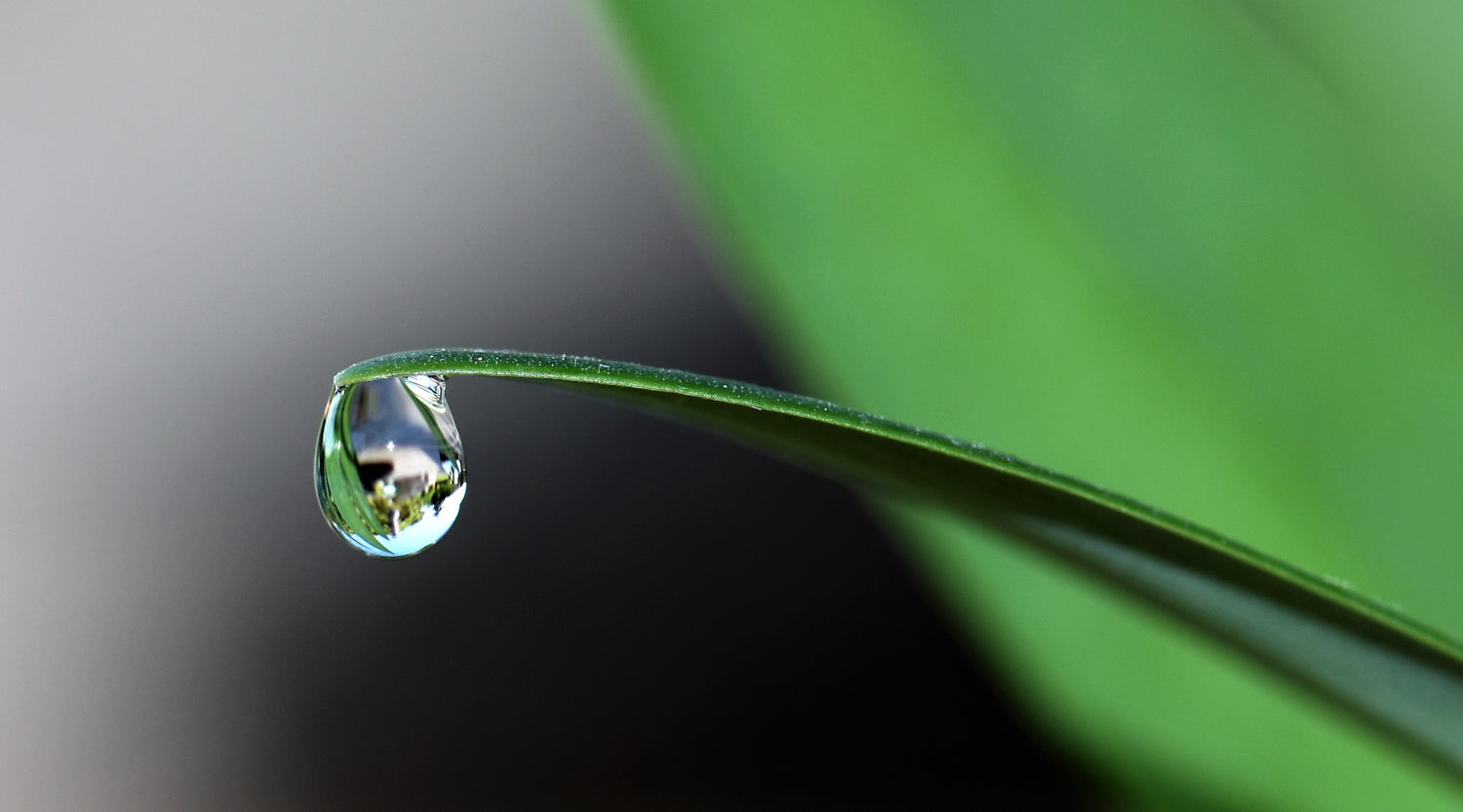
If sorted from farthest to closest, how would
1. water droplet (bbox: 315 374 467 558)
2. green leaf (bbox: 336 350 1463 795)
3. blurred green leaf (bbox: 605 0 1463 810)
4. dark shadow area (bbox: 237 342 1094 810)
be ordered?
dark shadow area (bbox: 237 342 1094 810) → blurred green leaf (bbox: 605 0 1463 810) → water droplet (bbox: 315 374 467 558) → green leaf (bbox: 336 350 1463 795)

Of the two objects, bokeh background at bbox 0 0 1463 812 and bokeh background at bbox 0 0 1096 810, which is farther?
bokeh background at bbox 0 0 1096 810

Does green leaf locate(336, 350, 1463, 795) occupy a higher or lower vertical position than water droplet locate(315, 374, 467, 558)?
lower

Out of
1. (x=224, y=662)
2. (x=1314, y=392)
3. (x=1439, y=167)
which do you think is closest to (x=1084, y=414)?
(x=1314, y=392)

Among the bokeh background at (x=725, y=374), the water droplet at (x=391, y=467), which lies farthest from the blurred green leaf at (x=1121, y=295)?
the water droplet at (x=391, y=467)

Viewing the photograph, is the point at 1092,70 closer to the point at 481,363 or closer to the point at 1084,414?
the point at 1084,414

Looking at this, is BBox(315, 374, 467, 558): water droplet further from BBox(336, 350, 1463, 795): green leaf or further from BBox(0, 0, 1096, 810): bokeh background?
BBox(0, 0, 1096, 810): bokeh background

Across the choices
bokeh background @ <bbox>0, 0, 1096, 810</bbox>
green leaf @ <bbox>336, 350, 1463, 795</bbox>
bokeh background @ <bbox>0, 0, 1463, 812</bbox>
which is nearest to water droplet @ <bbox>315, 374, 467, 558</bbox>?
green leaf @ <bbox>336, 350, 1463, 795</bbox>
